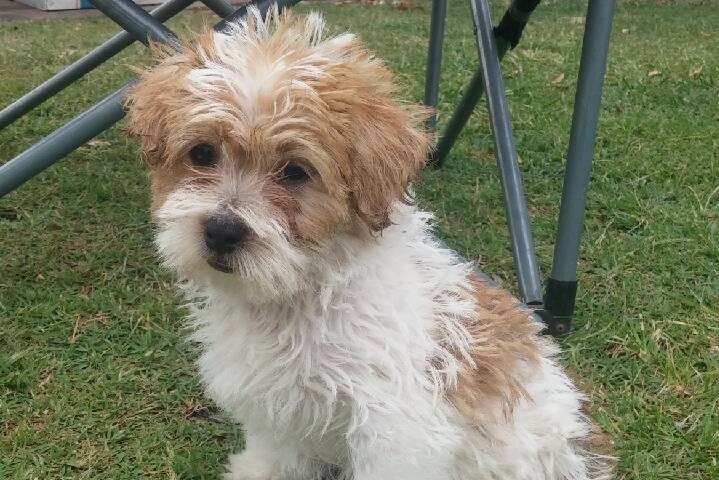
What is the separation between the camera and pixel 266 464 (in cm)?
292

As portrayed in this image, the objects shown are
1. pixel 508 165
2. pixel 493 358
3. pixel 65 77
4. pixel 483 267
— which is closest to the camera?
pixel 493 358

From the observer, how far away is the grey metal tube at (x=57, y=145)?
3168 millimetres

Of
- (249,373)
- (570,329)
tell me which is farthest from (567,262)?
(249,373)

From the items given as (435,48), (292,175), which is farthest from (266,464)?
(435,48)

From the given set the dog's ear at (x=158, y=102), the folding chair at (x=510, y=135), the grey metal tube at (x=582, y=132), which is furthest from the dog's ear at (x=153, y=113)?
the grey metal tube at (x=582, y=132)

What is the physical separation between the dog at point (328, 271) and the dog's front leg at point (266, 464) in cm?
24

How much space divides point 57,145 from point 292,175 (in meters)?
1.50

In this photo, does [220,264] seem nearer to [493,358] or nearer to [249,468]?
[493,358]

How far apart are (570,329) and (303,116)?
2.15 metres

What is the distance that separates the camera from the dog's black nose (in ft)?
6.98

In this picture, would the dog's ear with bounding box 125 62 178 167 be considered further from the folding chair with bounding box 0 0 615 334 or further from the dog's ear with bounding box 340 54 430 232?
the dog's ear with bounding box 340 54 430 232

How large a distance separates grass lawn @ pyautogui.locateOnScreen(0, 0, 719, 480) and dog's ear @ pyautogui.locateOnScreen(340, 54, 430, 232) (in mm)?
1339

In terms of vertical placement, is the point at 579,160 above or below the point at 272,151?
below

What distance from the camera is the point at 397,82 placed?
2.49 meters
